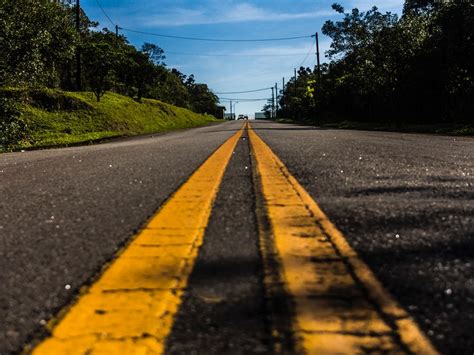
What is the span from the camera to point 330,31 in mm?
41156

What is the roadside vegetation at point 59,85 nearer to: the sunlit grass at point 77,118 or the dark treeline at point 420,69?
the sunlit grass at point 77,118

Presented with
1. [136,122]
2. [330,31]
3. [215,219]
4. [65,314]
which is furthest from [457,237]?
[330,31]

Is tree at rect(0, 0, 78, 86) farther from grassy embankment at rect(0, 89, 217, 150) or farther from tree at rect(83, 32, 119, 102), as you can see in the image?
tree at rect(83, 32, 119, 102)

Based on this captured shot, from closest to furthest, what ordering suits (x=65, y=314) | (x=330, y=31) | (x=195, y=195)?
(x=65, y=314) < (x=195, y=195) < (x=330, y=31)

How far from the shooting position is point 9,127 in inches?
589

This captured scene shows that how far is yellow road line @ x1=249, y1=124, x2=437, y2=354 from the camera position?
107cm

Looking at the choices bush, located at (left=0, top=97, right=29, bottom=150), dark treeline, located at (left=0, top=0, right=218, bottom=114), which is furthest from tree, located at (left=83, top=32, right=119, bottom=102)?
bush, located at (left=0, top=97, right=29, bottom=150)

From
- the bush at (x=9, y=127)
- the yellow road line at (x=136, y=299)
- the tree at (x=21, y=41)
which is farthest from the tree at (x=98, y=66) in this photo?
the yellow road line at (x=136, y=299)

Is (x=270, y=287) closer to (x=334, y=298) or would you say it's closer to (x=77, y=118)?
(x=334, y=298)

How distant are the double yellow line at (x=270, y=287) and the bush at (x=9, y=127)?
13.1 meters

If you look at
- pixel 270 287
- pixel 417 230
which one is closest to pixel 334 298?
pixel 270 287

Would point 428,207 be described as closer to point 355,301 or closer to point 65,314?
point 355,301

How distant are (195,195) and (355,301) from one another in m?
1.85

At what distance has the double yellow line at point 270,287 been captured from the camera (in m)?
1.08
